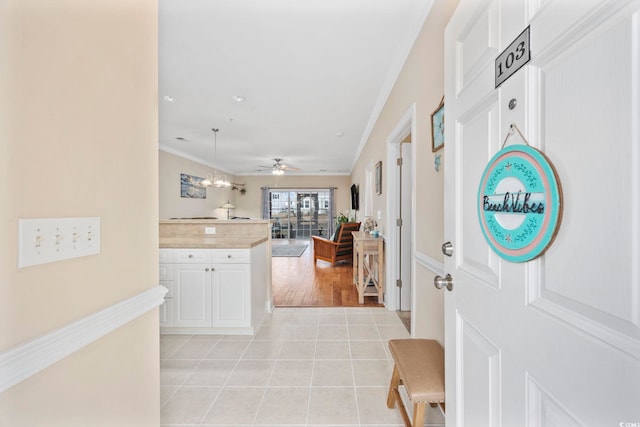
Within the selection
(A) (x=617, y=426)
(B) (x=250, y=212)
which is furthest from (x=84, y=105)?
(B) (x=250, y=212)

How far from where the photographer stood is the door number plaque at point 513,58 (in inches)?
24.4

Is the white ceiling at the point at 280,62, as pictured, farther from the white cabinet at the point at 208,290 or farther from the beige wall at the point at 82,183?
the white cabinet at the point at 208,290

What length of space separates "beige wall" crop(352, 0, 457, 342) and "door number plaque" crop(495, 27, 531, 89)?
2.77 ft

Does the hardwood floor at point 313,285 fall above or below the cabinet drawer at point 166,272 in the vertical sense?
below

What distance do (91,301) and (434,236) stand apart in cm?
163

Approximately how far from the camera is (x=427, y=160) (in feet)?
5.74

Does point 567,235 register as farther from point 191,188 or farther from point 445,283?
point 191,188

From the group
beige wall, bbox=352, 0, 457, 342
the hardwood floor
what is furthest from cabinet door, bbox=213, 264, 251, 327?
beige wall, bbox=352, 0, 457, 342

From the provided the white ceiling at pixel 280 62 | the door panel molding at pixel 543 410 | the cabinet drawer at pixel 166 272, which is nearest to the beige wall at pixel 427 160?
the white ceiling at pixel 280 62

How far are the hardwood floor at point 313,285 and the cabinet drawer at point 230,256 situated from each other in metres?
1.12

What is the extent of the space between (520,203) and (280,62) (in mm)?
2453

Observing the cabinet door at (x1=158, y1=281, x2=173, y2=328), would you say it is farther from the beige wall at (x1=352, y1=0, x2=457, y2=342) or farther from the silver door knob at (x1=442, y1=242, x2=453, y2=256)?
the silver door knob at (x1=442, y1=242, x2=453, y2=256)

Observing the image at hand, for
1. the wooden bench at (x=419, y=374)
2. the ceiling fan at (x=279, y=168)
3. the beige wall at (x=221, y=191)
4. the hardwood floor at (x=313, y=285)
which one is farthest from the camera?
the ceiling fan at (x=279, y=168)

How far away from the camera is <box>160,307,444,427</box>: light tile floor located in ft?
5.01
